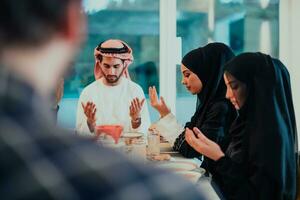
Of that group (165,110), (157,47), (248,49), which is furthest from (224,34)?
(165,110)

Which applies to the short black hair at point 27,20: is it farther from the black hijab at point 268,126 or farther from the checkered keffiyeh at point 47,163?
the black hijab at point 268,126

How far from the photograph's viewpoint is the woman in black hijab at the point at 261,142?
193 centimetres

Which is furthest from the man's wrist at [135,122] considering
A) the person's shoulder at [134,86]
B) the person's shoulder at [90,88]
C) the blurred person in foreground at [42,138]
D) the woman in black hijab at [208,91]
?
the blurred person in foreground at [42,138]

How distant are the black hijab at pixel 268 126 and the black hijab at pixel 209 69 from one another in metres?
0.51

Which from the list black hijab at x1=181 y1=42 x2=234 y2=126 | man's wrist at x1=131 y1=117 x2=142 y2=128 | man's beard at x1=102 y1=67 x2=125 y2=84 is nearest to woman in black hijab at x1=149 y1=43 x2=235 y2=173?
black hijab at x1=181 y1=42 x2=234 y2=126

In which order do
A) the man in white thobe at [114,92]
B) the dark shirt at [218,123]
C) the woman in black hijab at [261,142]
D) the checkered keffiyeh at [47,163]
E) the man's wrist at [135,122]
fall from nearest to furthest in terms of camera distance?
the checkered keffiyeh at [47,163] → the woman in black hijab at [261,142] → the dark shirt at [218,123] → the man's wrist at [135,122] → the man in white thobe at [114,92]

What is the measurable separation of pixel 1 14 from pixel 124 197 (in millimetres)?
159

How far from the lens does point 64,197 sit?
1.11ft

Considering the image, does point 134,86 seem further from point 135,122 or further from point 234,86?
point 234,86

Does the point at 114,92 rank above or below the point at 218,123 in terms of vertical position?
above

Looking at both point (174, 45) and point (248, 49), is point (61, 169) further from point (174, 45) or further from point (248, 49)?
point (248, 49)

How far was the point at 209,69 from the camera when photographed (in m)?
2.68

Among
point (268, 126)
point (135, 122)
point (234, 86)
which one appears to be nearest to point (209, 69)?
point (234, 86)

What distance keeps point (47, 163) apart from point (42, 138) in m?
0.02
